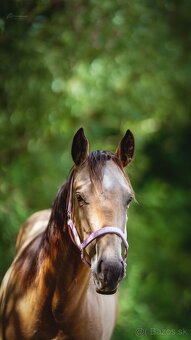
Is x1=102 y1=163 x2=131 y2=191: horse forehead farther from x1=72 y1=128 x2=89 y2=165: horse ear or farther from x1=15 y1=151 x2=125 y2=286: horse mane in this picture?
x1=72 y1=128 x2=89 y2=165: horse ear

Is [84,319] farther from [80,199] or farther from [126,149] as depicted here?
[126,149]

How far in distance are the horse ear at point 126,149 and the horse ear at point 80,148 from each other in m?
0.17

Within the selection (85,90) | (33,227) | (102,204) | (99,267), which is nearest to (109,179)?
(102,204)

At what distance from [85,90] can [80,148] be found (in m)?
4.06

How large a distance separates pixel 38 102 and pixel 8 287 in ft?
9.25

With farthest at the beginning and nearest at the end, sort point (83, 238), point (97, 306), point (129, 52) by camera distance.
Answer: point (129, 52) → point (97, 306) → point (83, 238)

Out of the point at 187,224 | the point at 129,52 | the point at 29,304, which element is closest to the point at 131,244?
the point at 129,52

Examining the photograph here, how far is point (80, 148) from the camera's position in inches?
112

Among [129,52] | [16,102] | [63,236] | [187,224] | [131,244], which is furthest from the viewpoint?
[187,224]

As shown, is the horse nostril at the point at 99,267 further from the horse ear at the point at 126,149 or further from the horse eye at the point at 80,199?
the horse ear at the point at 126,149

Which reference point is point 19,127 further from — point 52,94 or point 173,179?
point 173,179

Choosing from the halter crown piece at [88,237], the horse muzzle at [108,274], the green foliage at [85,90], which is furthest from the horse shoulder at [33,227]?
the horse muzzle at [108,274]

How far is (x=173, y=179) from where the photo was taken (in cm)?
1258

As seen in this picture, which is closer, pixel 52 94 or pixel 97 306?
pixel 97 306
